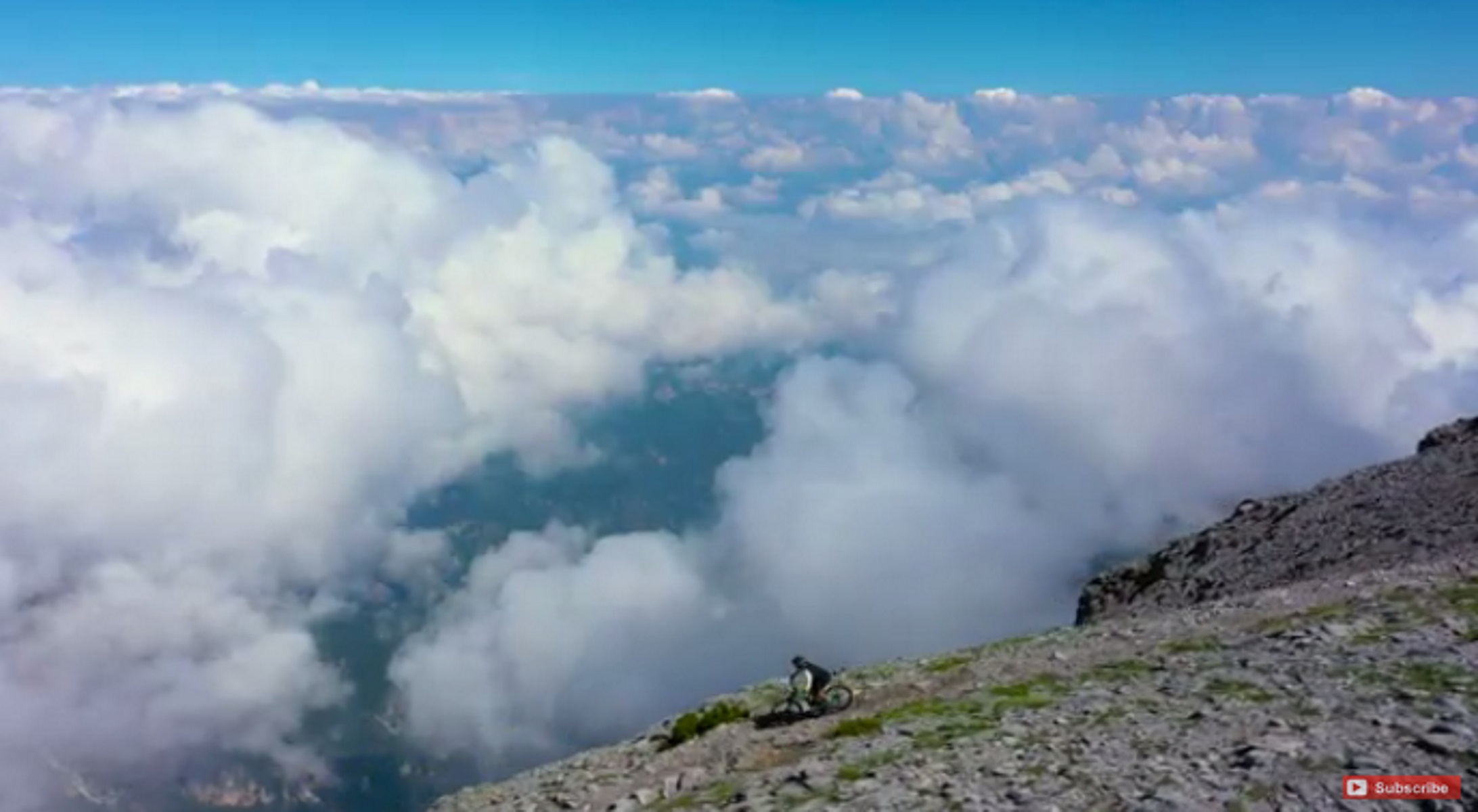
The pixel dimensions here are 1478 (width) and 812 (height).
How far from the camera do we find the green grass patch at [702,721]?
28.4m

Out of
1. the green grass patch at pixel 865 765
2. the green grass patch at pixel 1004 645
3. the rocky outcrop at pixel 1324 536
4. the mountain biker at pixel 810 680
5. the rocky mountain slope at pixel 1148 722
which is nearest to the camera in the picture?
the rocky mountain slope at pixel 1148 722

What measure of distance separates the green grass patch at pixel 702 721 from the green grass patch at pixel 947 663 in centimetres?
591

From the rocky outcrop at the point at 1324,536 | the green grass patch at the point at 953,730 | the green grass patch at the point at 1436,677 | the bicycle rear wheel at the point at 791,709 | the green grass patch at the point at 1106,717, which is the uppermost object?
the rocky outcrop at the point at 1324,536

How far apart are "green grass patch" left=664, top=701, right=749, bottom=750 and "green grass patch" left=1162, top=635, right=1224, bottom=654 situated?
1153 centimetres

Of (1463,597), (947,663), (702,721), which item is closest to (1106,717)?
(947,663)

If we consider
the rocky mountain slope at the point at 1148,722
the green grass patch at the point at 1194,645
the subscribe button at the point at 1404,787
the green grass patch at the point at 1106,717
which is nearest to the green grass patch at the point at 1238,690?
the rocky mountain slope at the point at 1148,722

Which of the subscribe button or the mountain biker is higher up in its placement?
the mountain biker

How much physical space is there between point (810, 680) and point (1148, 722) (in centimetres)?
998

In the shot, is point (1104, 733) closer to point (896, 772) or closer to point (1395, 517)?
point (896, 772)

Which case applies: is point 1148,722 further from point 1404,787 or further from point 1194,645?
point 1194,645

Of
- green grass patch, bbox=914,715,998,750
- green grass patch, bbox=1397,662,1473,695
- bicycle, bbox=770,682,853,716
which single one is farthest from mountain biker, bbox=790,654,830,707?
green grass patch, bbox=1397,662,1473,695

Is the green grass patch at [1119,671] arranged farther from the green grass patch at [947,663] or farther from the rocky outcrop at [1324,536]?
the rocky outcrop at [1324,536]

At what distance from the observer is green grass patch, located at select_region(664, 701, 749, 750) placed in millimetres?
28406

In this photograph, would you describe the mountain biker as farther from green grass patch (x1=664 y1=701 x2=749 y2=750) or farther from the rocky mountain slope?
green grass patch (x1=664 y1=701 x2=749 y2=750)
